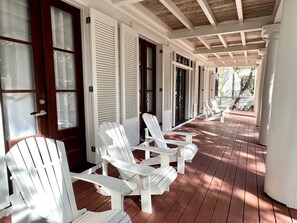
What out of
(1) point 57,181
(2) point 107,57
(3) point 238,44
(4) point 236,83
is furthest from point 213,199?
(4) point 236,83

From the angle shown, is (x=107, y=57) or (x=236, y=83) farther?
(x=236, y=83)

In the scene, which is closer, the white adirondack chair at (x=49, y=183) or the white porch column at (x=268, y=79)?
the white adirondack chair at (x=49, y=183)

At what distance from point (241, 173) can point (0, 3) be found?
3650mm

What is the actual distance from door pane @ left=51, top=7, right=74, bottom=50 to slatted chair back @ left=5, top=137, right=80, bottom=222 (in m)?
1.57

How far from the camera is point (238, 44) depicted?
6684 millimetres

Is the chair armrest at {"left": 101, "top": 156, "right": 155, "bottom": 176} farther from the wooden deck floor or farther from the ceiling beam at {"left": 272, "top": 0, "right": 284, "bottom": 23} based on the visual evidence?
the ceiling beam at {"left": 272, "top": 0, "right": 284, "bottom": 23}

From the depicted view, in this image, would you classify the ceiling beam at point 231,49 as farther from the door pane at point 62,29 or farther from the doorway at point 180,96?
the door pane at point 62,29

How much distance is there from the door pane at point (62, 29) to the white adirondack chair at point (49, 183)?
1.59 meters

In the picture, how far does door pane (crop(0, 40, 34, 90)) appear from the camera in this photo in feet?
6.51

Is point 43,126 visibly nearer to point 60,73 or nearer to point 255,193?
point 60,73

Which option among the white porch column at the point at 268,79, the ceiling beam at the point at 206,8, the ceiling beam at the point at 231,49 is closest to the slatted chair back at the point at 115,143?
the ceiling beam at the point at 206,8

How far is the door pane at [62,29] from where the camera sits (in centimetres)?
250

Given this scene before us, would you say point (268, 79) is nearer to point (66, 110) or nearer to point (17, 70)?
point (66, 110)

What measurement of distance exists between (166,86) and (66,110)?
9.76 feet
